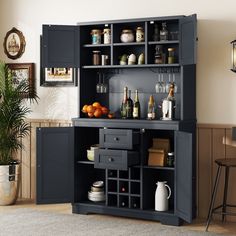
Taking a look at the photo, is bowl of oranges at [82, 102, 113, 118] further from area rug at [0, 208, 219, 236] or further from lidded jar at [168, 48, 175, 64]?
area rug at [0, 208, 219, 236]

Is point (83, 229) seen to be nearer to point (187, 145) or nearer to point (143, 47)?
point (187, 145)

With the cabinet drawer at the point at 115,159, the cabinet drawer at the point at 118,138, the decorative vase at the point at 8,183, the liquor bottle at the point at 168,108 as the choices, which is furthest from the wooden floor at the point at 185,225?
the liquor bottle at the point at 168,108

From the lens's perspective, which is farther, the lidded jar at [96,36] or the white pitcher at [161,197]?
the lidded jar at [96,36]

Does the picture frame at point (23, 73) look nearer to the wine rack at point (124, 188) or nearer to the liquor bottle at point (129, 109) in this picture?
the liquor bottle at point (129, 109)

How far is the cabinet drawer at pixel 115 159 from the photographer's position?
16.3ft

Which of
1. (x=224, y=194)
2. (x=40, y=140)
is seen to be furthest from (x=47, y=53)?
(x=224, y=194)

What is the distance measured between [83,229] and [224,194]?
1358 mm

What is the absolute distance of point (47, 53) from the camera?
17.7 feet

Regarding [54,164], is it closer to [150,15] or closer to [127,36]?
[127,36]

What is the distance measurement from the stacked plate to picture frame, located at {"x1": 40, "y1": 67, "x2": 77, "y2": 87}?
115cm

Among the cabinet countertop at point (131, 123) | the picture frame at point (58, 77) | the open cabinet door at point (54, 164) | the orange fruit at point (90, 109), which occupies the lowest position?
the open cabinet door at point (54, 164)

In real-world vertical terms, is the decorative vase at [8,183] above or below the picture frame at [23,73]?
below

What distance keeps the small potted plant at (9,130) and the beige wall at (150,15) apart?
0.24 metres

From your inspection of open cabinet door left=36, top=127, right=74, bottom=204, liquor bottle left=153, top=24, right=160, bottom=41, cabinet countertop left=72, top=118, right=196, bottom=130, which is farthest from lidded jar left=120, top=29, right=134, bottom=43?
open cabinet door left=36, top=127, right=74, bottom=204
